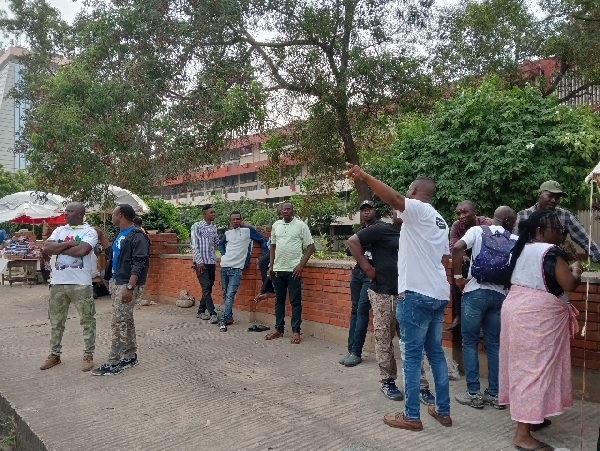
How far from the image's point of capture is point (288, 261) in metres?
6.75

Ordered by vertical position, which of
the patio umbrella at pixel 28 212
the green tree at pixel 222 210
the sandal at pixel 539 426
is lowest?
the sandal at pixel 539 426

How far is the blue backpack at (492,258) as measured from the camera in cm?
424

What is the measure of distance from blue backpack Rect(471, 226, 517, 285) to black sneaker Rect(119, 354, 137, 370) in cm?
A: 384

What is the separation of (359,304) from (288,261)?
1463mm

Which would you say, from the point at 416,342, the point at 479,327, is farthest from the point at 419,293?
the point at 479,327

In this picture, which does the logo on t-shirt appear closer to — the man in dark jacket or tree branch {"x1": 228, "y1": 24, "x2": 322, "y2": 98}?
the man in dark jacket

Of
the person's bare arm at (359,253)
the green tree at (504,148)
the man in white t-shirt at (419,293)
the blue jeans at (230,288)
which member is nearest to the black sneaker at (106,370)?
the blue jeans at (230,288)

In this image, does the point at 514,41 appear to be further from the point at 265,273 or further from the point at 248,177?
the point at 248,177

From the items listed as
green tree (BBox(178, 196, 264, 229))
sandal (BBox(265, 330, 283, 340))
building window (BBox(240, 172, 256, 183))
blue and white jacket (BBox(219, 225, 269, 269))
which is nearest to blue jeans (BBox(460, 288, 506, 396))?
sandal (BBox(265, 330, 283, 340))

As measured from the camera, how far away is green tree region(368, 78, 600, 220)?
34.3 feet

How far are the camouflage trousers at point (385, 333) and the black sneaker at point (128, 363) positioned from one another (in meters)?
2.84

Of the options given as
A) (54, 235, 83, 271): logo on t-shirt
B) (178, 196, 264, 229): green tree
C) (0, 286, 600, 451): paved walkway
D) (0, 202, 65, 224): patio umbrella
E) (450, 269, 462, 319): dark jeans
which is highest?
(178, 196, 264, 229): green tree

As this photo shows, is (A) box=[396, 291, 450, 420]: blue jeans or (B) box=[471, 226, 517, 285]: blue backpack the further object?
(B) box=[471, 226, 517, 285]: blue backpack

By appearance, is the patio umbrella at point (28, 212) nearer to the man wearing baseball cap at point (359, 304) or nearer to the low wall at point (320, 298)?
the low wall at point (320, 298)
